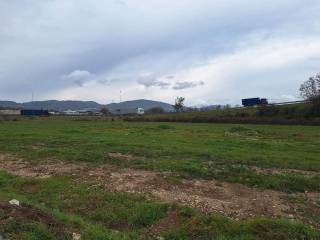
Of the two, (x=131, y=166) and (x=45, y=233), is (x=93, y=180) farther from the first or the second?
(x=45, y=233)

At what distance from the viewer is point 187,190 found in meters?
13.8

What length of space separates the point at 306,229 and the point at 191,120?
262 feet

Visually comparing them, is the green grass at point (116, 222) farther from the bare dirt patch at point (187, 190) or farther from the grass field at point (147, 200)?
the bare dirt patch at point (187, 190)

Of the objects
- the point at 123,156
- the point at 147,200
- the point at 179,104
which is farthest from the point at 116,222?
the point at 179,104

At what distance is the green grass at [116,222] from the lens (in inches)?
360

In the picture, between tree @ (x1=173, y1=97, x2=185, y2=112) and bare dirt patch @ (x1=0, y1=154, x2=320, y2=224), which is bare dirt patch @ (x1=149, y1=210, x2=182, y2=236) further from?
tree @ (x1=173, y1=97, x2=185, y2=112)

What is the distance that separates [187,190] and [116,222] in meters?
3.32

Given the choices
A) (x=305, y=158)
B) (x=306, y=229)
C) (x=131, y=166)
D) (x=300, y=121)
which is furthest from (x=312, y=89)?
(x=306, y=229)

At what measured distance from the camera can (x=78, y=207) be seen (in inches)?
494

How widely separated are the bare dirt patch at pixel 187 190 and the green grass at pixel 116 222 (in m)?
0.79

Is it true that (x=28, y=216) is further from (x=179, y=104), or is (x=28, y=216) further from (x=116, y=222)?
(x=179, y=104)

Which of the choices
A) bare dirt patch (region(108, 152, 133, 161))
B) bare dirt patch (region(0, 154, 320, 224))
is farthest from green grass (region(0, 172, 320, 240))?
bare dirt patch (region(108, 152, 133, 161))

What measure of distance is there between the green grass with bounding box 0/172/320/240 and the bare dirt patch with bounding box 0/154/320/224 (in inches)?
31.0

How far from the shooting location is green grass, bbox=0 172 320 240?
9.15m
